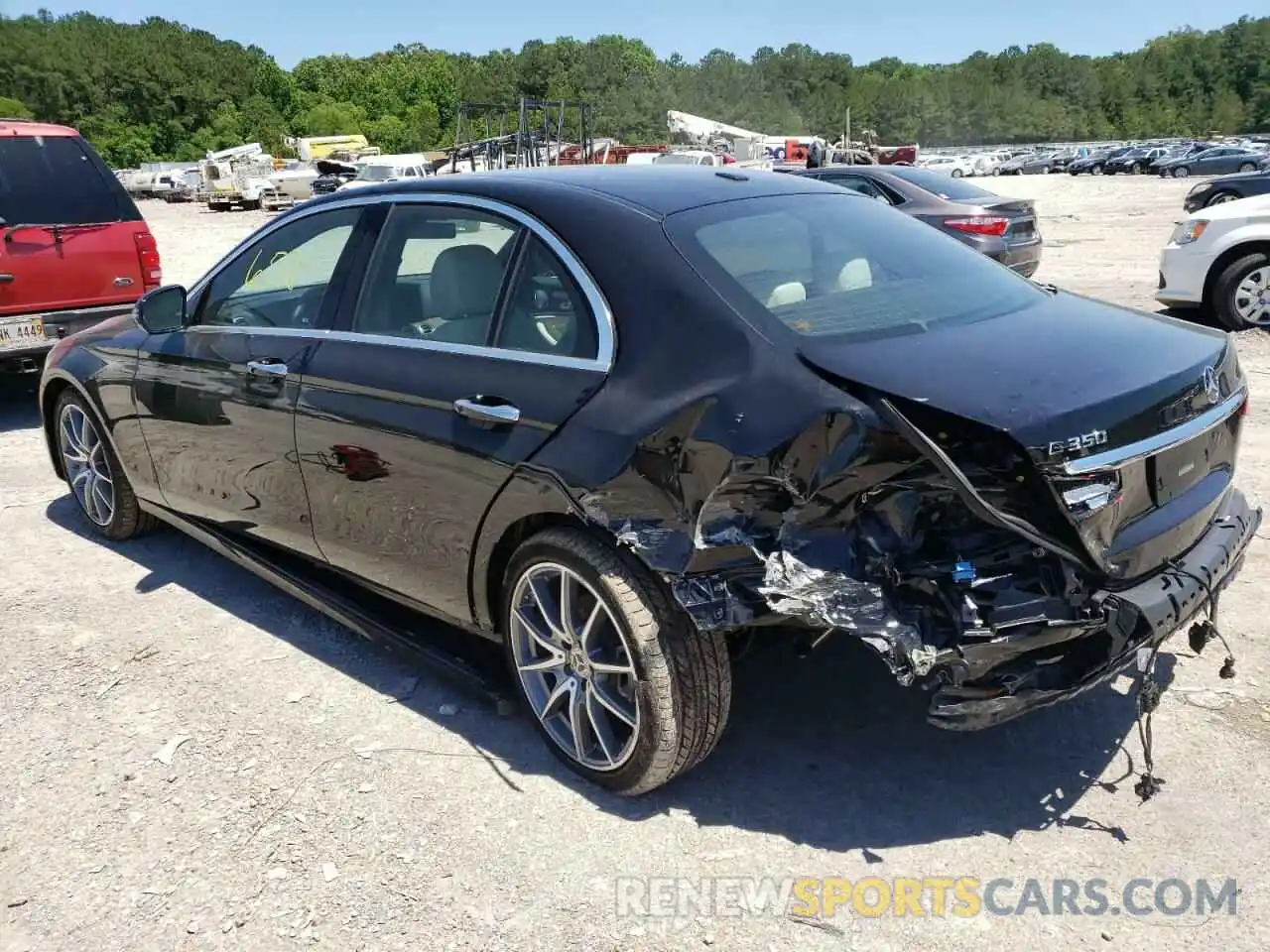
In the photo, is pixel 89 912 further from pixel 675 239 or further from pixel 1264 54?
pixel 1264 54

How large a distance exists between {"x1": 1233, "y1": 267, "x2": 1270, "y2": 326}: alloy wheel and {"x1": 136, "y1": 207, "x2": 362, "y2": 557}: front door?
26.3 ft

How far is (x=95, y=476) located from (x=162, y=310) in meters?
1.32

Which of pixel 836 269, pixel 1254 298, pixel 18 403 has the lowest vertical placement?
pixel 18 403

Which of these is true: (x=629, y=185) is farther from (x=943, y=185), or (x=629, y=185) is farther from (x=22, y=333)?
(x=943, y=185)

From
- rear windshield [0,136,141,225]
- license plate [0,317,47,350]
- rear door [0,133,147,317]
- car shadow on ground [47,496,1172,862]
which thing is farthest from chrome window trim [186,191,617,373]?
rear windshield [0,136,141,225]

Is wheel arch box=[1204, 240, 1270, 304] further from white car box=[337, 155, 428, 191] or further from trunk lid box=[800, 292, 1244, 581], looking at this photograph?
white car box=[337, 155, 428, 191]

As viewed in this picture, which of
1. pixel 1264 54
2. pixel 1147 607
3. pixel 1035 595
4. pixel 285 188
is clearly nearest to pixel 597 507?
pixel 1035 595

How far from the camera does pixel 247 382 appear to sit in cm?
400

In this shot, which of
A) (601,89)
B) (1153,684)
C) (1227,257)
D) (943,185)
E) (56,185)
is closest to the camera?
(1153,684)

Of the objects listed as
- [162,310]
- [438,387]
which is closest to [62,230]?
[162,310]

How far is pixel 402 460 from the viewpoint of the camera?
3.38 meters

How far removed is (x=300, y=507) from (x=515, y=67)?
132 meters

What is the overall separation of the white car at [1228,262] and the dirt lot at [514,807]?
19.0 feet

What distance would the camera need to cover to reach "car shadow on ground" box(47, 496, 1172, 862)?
293 centimetres
